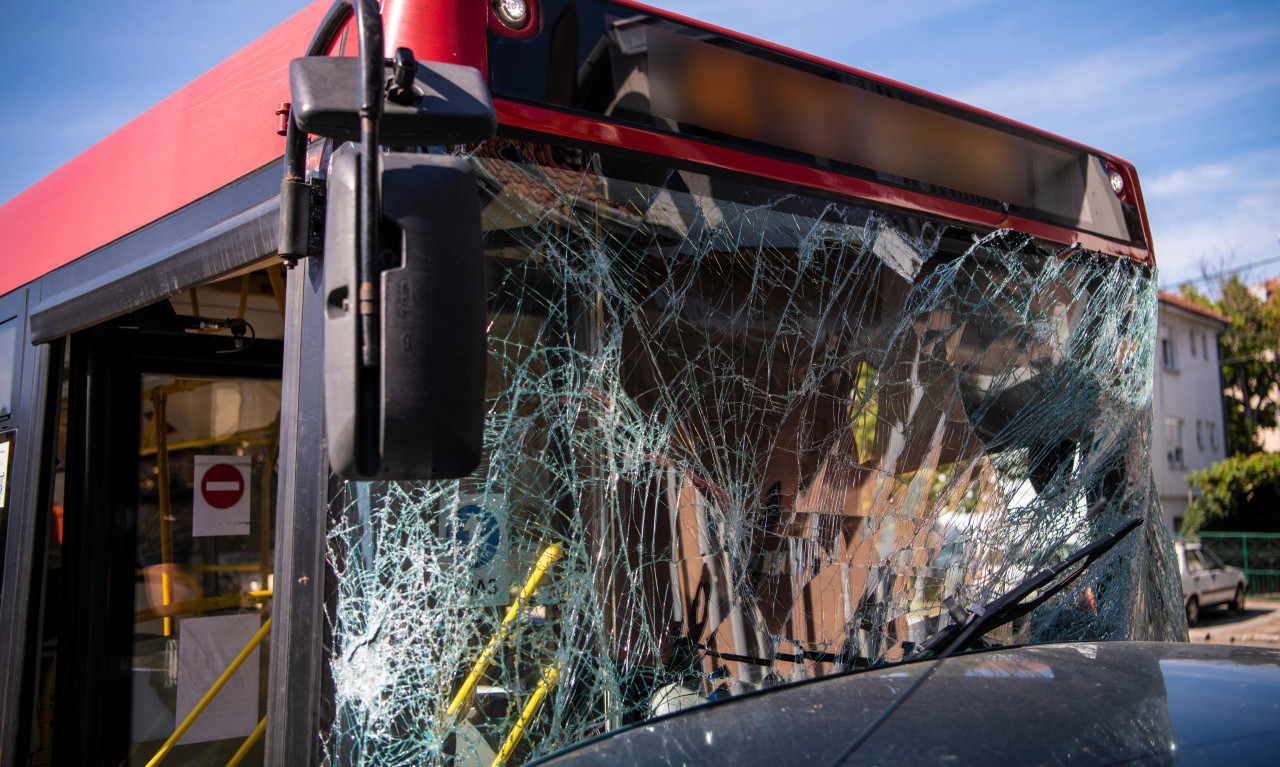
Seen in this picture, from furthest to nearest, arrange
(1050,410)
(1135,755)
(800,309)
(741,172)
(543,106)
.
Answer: (1050,410) < (800,309) < (741,172) < (543,106) < (1135,755)

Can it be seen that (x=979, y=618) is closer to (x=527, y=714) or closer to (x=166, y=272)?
(x=527, y=714)

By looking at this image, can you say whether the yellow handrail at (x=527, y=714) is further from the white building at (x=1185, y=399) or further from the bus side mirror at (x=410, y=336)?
the white building at (x=1185, y=399)

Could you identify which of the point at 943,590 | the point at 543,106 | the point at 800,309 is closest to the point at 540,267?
the point at 543,106

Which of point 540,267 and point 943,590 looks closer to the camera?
point 540,267

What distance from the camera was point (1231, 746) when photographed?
1332mm

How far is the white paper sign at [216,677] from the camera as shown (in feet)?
11.1

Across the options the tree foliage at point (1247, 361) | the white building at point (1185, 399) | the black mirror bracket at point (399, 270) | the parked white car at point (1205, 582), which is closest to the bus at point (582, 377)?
the black mirror bracket at point (399, 270)

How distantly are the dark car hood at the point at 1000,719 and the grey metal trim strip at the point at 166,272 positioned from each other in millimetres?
1126

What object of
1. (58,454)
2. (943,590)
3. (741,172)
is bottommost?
(943,590)

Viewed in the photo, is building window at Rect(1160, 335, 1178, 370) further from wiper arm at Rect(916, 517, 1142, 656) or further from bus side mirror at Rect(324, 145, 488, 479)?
bus side mirror at Rect(324, 145, 488, 479)

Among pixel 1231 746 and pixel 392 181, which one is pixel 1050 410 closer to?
pixel 1231 746

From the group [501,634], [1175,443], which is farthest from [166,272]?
[1175,443]

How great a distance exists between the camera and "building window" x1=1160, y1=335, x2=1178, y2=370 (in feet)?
98.6

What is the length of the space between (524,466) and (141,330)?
191cm
